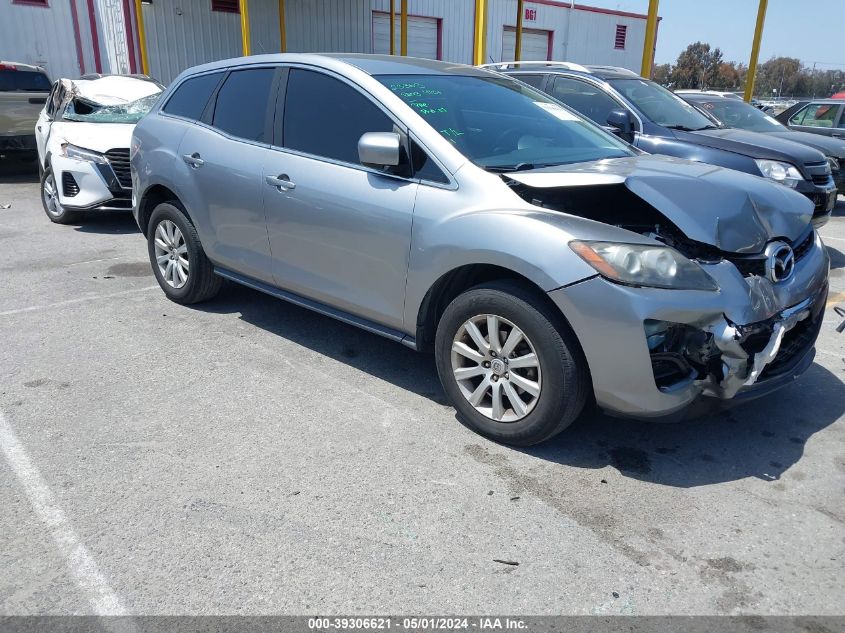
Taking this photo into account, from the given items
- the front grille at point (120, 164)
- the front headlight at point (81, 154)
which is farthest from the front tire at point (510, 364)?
the front headlight at point (81, 154)

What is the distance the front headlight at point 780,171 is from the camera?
686 centimetres

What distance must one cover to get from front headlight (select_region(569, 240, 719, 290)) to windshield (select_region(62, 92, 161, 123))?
7251 millimetres

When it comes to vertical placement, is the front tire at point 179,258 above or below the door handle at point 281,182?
below

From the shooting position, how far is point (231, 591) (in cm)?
246

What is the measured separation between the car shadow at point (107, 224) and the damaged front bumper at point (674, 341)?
266 inches

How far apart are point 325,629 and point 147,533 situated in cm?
91

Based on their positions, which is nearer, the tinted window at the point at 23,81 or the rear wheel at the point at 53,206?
the rear wheel at the point at 53,206

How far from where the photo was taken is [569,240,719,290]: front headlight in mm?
2916

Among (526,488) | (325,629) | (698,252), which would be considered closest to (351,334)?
(526,488)

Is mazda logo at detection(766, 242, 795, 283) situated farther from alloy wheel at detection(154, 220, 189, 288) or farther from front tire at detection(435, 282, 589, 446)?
alloy wheel at detection(154, 220, 189, 288)

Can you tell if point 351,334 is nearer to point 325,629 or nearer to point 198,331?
point 198,331

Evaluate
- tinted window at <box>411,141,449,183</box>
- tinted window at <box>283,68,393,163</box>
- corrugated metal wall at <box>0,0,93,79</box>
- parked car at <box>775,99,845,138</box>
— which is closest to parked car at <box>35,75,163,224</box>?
tinted window at <box>283,68,393,163</box>

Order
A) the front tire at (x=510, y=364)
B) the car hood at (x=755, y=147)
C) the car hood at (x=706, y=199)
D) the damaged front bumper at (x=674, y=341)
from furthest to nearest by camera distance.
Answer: the car hood at (x=755, y=147) < the car hood at (x=706, y=199) < the front tire at (x=510, y=364) < the damaged front bumper at (x=674, y=341)

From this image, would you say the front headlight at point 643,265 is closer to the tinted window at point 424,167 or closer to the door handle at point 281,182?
the tinted window at point 424,167
